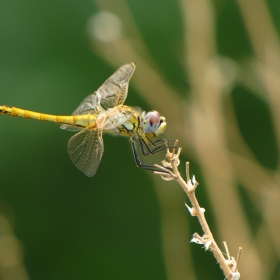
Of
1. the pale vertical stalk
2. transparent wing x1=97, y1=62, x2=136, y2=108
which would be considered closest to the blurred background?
the pale vertical stalk

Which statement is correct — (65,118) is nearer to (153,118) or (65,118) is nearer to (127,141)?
(153,118)

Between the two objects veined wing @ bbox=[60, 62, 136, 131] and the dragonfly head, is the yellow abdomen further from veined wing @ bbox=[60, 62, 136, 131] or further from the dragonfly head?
the dragonfly head

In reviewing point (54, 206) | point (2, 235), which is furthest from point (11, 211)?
point (2, 235)

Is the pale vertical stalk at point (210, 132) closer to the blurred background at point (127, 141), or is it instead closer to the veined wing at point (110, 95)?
the blurred background at point (127, 141)

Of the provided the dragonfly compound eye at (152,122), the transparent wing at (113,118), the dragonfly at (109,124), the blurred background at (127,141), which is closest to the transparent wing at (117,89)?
the dragonfly at (109,124)

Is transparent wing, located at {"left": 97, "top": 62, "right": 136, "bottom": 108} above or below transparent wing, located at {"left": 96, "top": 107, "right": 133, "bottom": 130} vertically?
above

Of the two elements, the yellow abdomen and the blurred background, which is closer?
the yellow abdomen

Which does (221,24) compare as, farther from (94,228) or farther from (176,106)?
(94,228)
